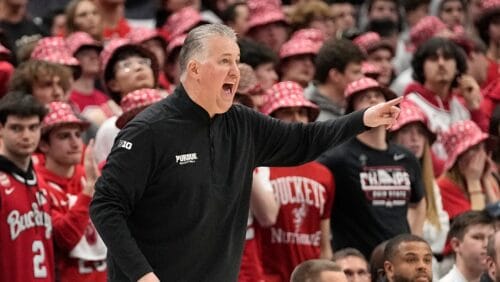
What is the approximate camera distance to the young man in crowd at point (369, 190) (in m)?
8.09

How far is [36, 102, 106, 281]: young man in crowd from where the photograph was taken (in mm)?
7367

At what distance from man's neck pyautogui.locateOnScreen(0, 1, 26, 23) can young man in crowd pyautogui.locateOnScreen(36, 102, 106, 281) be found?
3259 mm

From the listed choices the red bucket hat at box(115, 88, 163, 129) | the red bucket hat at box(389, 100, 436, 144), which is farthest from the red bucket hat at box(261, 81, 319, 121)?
the red bucket hat at box(389, 100, 436, 144)

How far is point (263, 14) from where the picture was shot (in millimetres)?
11500

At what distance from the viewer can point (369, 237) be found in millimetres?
8125

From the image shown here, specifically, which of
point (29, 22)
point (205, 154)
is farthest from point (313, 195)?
point (29, 22)

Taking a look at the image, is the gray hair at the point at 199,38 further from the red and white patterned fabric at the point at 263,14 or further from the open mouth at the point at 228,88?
the red and white patterned fabric at the point at 263,14

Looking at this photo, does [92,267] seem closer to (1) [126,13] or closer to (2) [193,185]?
(2) [193,185]

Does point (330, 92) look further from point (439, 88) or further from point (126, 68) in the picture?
point (126, 68)

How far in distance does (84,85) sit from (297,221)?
8.64 ft

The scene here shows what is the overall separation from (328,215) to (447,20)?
17.1 feet

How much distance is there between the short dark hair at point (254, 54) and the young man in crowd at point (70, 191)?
183 centimetres

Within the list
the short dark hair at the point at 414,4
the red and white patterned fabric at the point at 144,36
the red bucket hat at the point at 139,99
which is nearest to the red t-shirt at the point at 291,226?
the red bucket hat at the point at 139,99

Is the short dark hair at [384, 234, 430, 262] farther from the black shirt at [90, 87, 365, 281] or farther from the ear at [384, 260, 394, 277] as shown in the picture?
the black shirt at [90, 87, 365, 281]
